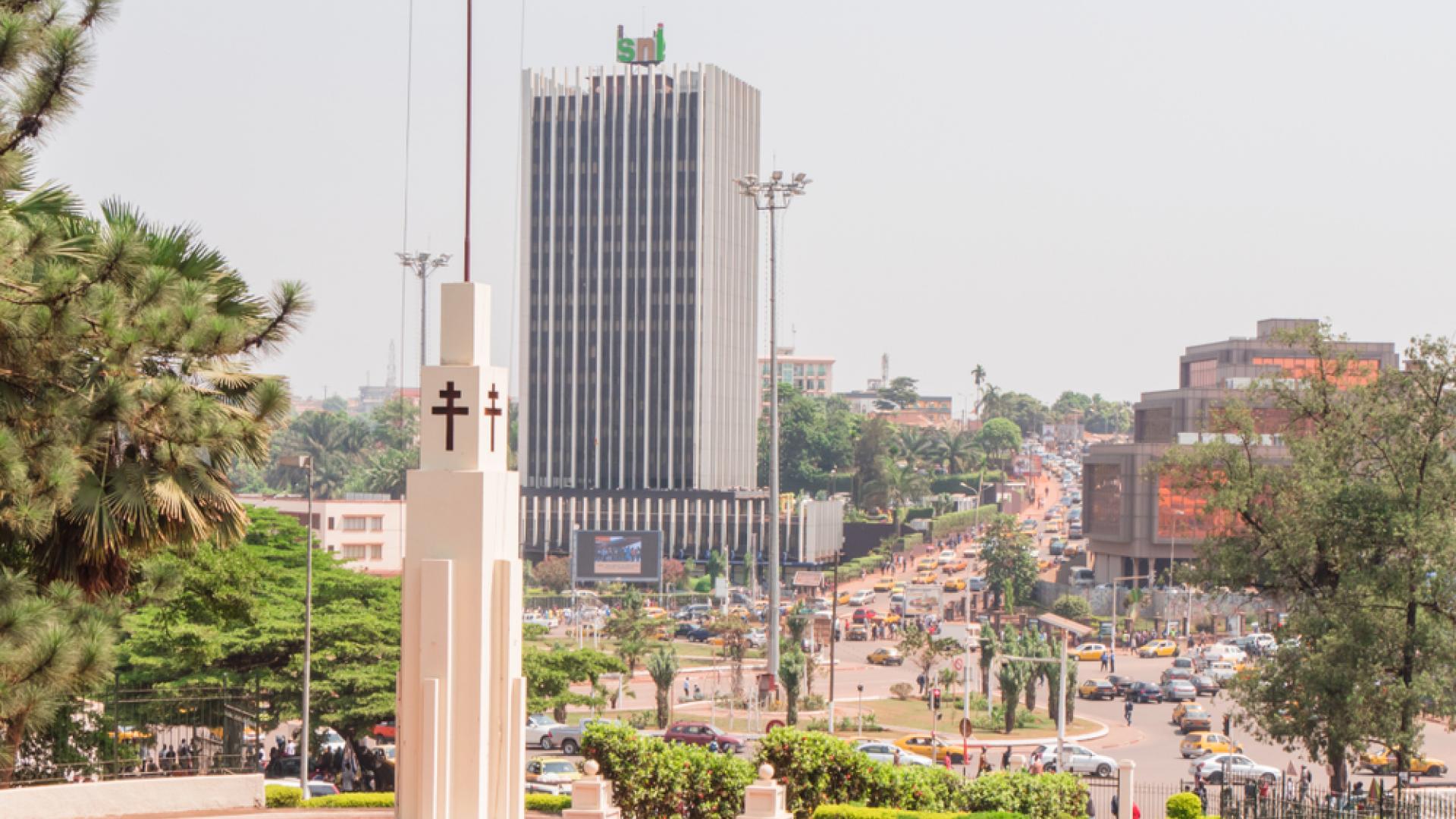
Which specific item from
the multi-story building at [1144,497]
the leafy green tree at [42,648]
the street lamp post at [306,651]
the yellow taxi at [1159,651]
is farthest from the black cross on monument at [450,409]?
the multi-story building at [1144,497]

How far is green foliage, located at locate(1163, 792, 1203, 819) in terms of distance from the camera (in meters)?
29.3

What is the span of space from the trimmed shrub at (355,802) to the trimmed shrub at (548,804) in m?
2.40

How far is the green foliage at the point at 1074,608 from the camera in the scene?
3664 inches

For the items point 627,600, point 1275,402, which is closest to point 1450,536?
point 1275,402

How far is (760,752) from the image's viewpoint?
29.9m

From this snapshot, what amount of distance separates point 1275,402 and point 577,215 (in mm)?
91384

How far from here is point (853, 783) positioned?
2941cm

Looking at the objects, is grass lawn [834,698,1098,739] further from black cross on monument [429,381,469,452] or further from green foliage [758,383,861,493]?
green foliage [758,383,861,493]

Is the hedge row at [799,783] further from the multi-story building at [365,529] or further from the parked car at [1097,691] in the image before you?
the multi-story building at [365,529]

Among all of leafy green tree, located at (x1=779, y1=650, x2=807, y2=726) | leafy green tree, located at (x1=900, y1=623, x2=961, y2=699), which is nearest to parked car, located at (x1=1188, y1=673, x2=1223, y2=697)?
leafy green tree, located at (x1=900, y1=623, x2=961, y2=699)

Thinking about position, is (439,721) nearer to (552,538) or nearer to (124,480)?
(124,480)

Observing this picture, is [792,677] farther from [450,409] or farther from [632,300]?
[632,300]

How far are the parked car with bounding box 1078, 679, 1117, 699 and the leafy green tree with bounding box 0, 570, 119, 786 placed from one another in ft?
170

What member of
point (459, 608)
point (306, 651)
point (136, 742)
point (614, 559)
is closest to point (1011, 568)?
point (614, 559)
